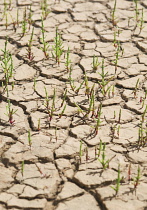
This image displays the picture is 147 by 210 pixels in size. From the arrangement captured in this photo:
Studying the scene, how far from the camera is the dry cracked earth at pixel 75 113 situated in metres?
2.72

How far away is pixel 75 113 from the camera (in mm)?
3449

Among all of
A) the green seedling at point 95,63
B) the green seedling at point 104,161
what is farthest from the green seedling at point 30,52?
the green seedling at point 104,161

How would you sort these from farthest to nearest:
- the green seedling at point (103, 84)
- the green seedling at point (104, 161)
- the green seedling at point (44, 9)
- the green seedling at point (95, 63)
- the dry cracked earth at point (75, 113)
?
the green seedling at point (44, 9) → the green seedling at point (95, 63) → the green seedling at point (103, 84) → the green seedling at point (104, 161) → the dry cracked earth at point (75, 113)

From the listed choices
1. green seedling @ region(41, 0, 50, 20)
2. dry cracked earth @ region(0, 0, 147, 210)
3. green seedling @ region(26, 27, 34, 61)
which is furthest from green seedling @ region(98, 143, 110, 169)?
green seedling @ region(41, 0, 50, 20)

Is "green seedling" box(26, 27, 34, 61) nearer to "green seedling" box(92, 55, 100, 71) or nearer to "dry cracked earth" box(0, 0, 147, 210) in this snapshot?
"dry cracked earth" box(0, 0, 147, 210)

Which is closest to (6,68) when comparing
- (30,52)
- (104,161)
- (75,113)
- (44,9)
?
(30,52)

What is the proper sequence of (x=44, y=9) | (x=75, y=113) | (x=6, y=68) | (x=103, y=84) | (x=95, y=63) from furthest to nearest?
1. (x=44, y=9)
2. (x=95, y=63)
3. (x=6, y=68)
4. (x=103, y=84)
5. (x=75, y=113)

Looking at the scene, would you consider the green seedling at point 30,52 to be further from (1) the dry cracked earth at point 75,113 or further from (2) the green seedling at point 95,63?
(2) the green seedling at point 95,63

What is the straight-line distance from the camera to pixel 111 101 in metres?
3.58

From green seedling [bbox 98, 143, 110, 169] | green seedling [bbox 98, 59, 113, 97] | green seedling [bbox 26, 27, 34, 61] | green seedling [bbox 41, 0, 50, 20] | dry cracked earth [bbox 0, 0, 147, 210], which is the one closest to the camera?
dry cracked earth [bbox 0, 0, 147, 210]

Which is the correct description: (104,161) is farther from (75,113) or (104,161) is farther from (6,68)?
(6,68)

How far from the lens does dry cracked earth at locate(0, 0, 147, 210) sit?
8.93 feet

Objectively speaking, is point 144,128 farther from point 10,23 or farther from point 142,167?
point 10,23

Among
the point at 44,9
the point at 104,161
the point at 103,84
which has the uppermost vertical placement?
the point at 44,9
